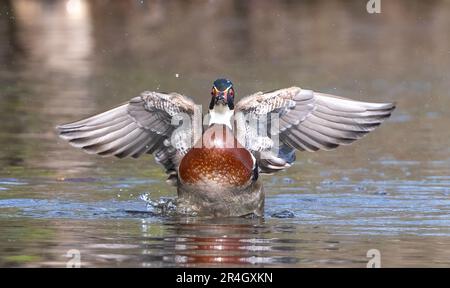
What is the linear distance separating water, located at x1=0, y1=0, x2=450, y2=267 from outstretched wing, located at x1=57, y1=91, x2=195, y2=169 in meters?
0.42

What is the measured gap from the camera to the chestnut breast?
33.6ft

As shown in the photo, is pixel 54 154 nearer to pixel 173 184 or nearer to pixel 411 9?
pixel 173 184

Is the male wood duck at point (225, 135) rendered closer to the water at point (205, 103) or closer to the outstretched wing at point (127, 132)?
the outstretched wing at point (127, 132)

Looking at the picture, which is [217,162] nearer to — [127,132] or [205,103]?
[127,132]

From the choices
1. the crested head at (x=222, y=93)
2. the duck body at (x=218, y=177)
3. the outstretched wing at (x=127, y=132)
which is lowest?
the duck body at (x=218, y=177)

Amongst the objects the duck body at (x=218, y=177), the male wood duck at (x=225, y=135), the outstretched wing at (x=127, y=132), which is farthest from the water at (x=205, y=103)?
the outstretched wing at (x=127, y=132)

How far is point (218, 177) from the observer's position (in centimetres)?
1026

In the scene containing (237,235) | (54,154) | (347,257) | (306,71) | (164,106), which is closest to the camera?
(347,257)

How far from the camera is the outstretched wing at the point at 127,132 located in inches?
428

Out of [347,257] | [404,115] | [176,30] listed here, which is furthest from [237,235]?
[176,30]

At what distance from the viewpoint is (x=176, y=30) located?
2416cm

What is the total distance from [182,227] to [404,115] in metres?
6.73

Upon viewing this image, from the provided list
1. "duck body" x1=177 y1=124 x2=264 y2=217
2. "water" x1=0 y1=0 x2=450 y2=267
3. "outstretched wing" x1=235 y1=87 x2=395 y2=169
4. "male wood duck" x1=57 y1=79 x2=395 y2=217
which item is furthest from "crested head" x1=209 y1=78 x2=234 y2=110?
"water" x1=0 y1=0 x2=450 y2=267

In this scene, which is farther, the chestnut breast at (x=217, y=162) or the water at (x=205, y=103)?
the chestnut breast at (x=217, y=162)
